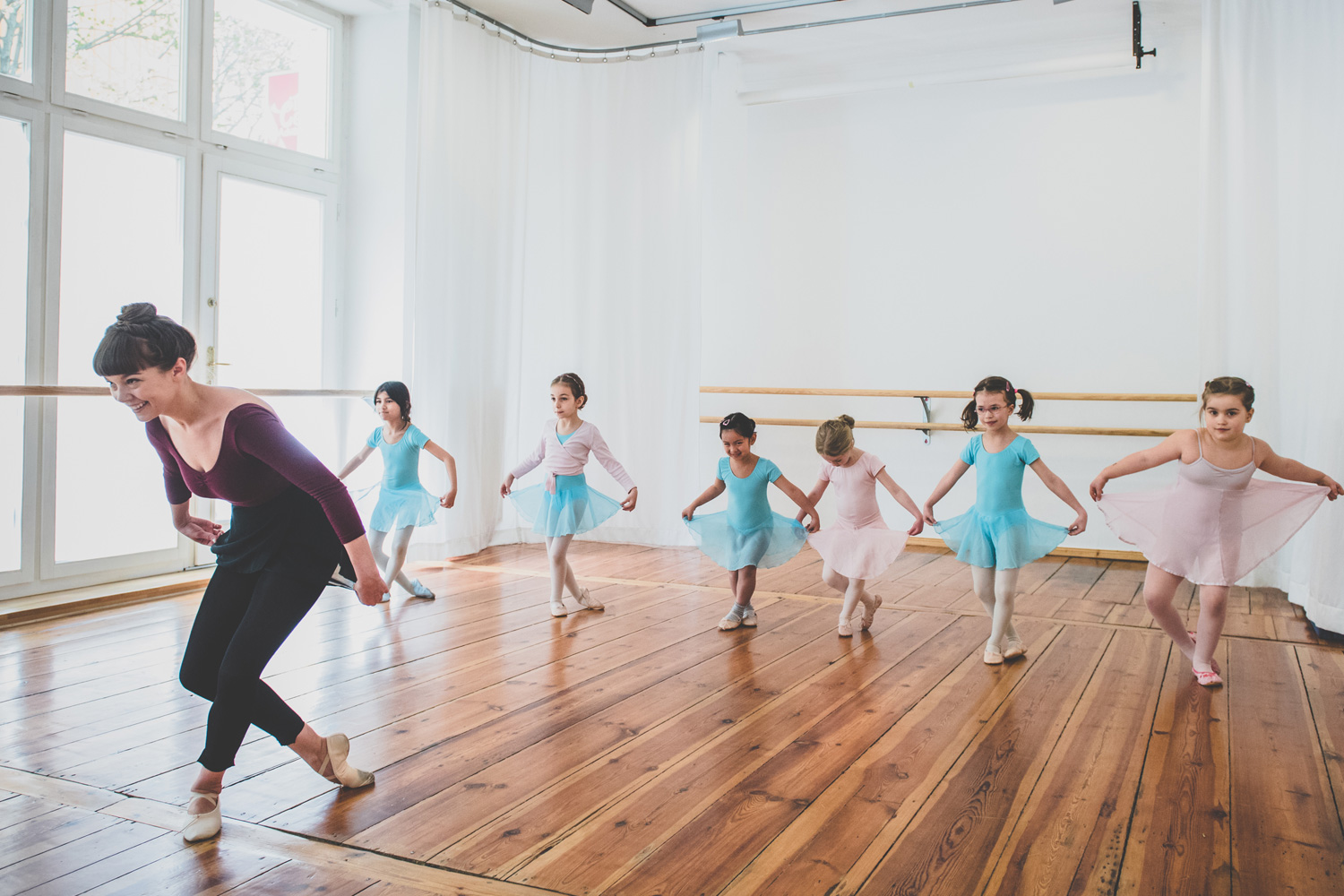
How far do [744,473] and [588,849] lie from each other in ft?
7.16

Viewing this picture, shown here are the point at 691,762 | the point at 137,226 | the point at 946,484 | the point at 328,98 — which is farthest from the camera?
the point at 328,98

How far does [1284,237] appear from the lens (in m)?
4.44

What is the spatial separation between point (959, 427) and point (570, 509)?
278 centimetres

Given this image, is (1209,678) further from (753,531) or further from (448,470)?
(448,470)

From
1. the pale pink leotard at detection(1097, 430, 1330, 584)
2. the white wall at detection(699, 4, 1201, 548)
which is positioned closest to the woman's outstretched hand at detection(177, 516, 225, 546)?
the pale pink leotard at detection(1097, 430, 1330, 584)

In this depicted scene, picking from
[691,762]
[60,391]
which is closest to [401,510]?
[60,391]

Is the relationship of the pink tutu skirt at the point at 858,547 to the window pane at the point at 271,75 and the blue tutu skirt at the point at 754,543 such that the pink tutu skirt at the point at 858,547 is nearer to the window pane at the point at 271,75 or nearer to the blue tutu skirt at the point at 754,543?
the blue tutu skirt at the point at 754,543

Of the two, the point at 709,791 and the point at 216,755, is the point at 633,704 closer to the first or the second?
the point at 709,791

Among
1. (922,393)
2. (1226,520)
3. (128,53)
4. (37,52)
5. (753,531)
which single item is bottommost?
(753,531)

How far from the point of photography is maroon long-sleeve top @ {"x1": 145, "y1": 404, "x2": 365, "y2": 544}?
1964 millimetres

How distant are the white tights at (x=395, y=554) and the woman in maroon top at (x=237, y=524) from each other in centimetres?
220

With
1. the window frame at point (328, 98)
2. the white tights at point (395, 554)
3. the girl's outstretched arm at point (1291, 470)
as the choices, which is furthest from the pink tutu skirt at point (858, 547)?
the window frame at point (328, 98)

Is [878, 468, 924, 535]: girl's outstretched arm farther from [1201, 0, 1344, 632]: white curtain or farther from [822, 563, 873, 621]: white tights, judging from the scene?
[1201, 0, 1344, 632]: white curtain

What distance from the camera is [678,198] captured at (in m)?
6.23
